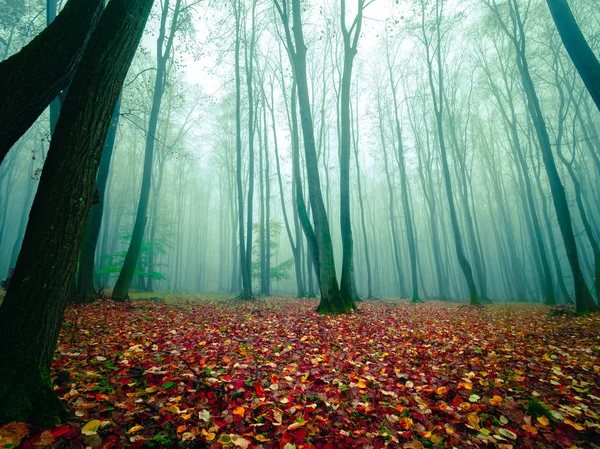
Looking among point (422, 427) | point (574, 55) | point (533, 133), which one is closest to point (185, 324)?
point (422, 427)

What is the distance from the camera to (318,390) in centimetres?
274

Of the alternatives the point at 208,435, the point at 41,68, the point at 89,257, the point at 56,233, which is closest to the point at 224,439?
the point at 208,435

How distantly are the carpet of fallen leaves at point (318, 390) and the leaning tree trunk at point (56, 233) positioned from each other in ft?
1.32

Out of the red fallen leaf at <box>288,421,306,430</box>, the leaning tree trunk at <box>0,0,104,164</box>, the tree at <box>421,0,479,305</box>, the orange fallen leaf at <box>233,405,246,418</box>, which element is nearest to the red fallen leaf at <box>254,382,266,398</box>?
the orange fallen leaf at <box>233,405,246,418</box>

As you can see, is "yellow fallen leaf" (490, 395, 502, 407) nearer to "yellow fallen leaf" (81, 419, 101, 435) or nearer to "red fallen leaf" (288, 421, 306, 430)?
"red fallen leaf" (288, 421, 306, 430)

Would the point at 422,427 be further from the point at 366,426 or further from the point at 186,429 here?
the point at 186,429

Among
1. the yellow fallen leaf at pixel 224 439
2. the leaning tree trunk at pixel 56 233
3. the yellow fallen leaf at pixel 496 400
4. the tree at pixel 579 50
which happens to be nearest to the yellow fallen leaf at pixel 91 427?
the leaning tree trunk at pixel 56 233

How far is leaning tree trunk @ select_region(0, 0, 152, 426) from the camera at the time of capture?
1.75 metres

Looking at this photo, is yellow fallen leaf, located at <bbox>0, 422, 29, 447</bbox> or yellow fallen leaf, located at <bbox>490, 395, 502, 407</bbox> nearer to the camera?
yellow fallen leaf, located at <bbox>0, 422, 29, 447</bbox>

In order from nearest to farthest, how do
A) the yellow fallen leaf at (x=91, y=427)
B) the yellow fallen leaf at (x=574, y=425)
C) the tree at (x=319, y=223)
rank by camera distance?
the yellow fallen leaf at (x=91, y=427) → the yellow fallen leaf at (x=574, y=425) → the tree at (x=319, y=223)

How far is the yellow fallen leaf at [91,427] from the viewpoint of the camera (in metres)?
1.74

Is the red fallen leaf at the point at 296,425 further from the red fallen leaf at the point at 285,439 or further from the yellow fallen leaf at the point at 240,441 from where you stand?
the yellow fallen leaf at the point at 240,441

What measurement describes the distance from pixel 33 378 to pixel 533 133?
A: 22.5 meters

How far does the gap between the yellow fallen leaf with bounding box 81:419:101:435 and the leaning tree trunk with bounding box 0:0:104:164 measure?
225cm
